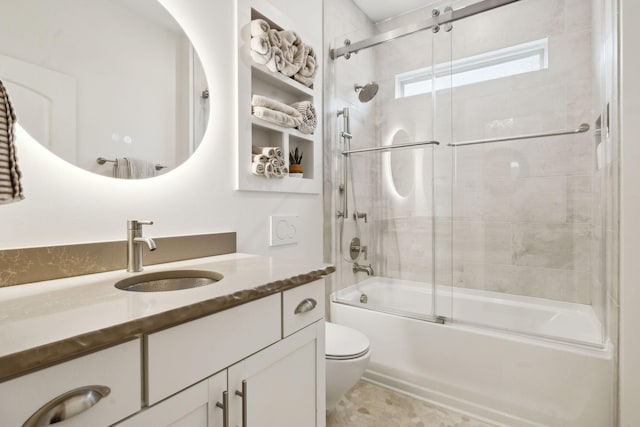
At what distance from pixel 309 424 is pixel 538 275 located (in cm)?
184

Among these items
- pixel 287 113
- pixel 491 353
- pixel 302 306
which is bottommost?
pixel 491 353

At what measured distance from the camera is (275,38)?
158 centimetres

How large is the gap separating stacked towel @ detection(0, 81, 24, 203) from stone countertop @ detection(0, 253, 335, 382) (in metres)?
0.23

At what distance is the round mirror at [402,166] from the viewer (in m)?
2.28

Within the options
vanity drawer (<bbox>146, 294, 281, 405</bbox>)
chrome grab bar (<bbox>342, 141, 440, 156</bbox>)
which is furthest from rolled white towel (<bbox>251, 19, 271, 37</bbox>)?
vanity drawer (<bbox>146, 294, 281, 405</bbox>)

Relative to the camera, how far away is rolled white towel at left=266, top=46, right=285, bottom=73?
5.16 feet

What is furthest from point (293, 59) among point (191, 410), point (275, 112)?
point (191, 410)

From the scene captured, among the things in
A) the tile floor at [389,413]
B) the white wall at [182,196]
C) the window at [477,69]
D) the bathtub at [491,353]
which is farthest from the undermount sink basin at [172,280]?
the window at [477,69]

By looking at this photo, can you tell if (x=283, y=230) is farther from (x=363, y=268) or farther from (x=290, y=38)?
(x=290, y=38)

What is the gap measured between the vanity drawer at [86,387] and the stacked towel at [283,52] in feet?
4.55

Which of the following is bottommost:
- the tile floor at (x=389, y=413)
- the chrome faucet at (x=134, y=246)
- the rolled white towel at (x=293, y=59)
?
the tile floor at (x=389, y=413)

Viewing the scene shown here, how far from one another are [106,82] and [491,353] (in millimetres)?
2034

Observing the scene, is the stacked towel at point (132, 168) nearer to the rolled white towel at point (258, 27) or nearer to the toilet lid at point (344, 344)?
the rolled white towel at point (258, 27)

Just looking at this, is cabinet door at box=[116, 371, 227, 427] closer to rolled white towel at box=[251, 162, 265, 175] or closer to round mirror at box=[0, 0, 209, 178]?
round mirror at box=[0, 0, 209, 178]
